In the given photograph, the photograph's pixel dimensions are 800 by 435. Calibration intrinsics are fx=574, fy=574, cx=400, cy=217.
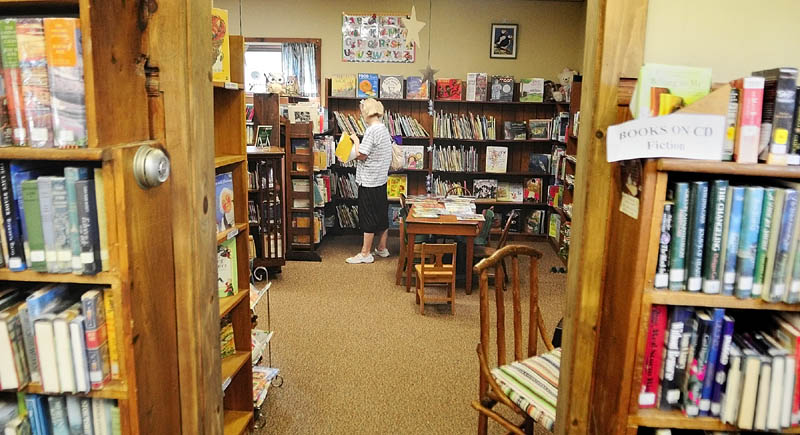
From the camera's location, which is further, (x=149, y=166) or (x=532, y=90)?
(x=532, y=90)

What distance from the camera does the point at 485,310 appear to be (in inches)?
86.3

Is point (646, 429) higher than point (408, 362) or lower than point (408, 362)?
higher

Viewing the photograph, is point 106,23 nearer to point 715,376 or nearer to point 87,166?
point 87,166

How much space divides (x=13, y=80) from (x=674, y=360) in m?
1.85

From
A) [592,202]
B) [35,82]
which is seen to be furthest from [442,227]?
[35,82]

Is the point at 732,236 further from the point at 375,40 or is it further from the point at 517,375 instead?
the point at 375,40

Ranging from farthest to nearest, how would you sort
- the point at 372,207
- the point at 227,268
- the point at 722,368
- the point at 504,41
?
1. the point at 504,41
2. the point at 372,207
3. the point at 227,268
4. the point at 722,368

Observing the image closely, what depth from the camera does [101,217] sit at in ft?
5.05

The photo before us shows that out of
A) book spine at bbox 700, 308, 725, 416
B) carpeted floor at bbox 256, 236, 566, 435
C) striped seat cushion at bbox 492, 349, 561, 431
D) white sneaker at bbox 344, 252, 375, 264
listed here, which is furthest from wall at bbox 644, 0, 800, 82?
white sneaker at bbox 344, 252, 375, 264

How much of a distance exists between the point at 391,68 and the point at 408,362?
14.4 ft

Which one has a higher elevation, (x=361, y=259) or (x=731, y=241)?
(x=731, y=241)

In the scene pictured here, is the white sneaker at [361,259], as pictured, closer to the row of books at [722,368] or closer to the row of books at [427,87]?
the row of books at [427,87]

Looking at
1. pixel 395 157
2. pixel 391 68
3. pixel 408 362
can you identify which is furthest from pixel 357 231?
pixel 408 362

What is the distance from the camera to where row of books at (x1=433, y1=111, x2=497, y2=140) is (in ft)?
22.2
